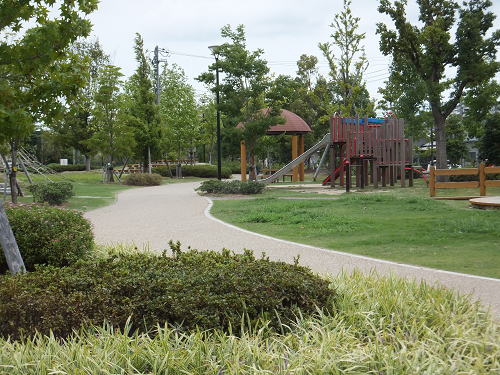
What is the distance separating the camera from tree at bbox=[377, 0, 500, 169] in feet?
75.7

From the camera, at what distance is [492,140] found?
27844 millimetres

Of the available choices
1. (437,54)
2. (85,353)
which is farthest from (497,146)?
(85,353)

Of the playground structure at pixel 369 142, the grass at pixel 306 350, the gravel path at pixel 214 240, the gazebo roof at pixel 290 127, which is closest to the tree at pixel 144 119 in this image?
the gazebo roof at pixel 290 127

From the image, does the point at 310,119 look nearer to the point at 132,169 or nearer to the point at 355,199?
the point at 132,169

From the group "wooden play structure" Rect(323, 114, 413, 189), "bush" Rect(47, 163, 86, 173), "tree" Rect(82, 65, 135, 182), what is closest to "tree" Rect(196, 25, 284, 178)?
"wooden play structure" Rect(323, 114, 413, 189)

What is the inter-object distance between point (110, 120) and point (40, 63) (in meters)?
26.2

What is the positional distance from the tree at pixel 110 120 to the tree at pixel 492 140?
21.1 meters

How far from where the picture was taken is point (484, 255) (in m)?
6.83

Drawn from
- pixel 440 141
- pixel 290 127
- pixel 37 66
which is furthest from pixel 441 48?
pixel 37 66

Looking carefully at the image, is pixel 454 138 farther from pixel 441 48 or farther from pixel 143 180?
pixel 143 180

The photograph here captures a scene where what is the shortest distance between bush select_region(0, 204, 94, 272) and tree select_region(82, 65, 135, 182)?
80.3 feet

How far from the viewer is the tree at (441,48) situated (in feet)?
75.7

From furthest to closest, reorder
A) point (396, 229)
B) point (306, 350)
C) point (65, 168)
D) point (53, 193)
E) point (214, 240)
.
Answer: point (65, 168) < point (53, 193) < point (396, 229) < point (214, 240) < point (306, 350)

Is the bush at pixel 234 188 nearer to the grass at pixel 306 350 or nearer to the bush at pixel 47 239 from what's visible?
the bush at pixel 47 239
